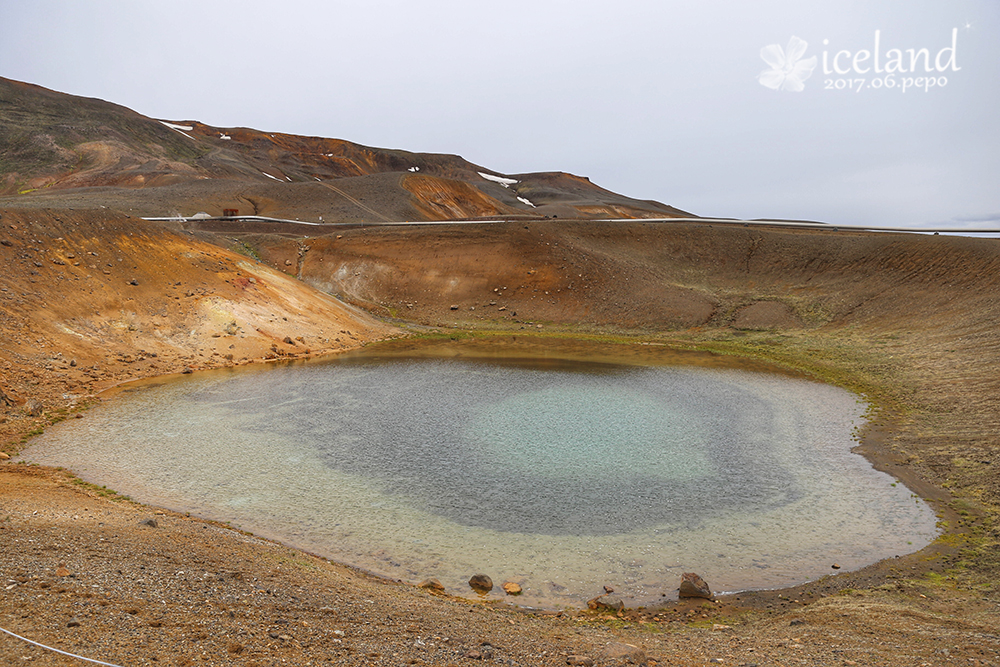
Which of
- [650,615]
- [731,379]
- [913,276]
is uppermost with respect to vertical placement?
[913,276]

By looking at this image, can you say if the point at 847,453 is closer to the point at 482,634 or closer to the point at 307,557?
the point at 482,634

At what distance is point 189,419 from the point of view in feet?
65.5

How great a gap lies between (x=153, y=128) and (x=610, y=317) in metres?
96.4

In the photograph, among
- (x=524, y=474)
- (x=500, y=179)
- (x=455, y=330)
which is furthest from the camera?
(x=500, y=179)

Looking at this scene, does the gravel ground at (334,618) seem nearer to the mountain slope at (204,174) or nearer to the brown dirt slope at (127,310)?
the brown dirt slope at (127,310)

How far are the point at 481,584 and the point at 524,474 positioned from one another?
5.21 m

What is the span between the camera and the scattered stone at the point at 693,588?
34.3ft

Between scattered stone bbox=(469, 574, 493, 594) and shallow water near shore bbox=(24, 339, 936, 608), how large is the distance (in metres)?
0.24

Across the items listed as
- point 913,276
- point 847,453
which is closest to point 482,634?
point 847,453

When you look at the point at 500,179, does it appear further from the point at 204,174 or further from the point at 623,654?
the point at 623,654

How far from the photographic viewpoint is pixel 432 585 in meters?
10.7

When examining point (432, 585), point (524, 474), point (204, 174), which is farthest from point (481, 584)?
point (204, 174)

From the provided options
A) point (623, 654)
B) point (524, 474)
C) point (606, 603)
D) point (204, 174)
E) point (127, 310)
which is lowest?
point (606, 603)

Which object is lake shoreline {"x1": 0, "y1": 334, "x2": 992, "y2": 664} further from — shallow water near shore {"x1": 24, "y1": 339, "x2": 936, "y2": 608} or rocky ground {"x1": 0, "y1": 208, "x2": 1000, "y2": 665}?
shallow water near shore {"x1": 24, "y1": 339, "x2": 936, "y2": 608}
